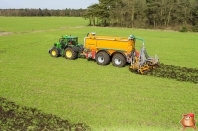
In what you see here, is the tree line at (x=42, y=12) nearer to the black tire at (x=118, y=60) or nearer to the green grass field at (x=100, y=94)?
the black tire at (x=118, y=60)

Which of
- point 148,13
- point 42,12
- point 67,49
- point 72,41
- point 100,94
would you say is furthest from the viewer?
point 42,12

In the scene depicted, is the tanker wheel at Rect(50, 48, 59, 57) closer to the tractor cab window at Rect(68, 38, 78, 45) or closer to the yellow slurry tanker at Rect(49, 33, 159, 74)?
the tractor cab window at Rect(68, 38, 78, 45)

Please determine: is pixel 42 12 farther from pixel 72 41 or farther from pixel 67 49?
pixel 67 49

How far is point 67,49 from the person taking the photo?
1571 centimetres

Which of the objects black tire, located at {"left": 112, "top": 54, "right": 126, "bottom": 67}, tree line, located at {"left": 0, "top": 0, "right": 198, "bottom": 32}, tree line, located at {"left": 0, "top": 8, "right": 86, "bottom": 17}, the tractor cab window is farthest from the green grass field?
tree line, located at {"left": 0, "top": 8, "right": 86, "bottom": 17}

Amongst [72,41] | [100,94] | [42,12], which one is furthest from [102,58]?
[42,12]

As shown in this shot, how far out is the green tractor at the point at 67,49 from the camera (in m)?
15.5

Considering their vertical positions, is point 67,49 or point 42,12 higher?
point 42,12

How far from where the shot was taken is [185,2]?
4462 centimetres

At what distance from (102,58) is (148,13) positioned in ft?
124

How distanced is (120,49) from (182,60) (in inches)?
202

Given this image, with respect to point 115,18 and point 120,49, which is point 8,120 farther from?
point 115,18

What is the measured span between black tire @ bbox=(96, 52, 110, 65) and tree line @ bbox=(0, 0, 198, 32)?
31.5 m

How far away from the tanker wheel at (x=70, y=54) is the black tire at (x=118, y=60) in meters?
2.97
